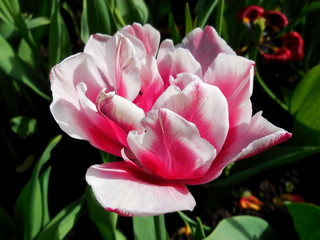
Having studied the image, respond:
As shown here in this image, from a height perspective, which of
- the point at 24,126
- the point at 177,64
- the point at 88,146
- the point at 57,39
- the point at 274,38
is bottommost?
the point at 88,146

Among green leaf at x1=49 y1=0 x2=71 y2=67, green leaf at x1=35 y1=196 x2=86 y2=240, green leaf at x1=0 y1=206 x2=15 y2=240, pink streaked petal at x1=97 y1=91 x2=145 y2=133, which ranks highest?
pink streaked petal at x1=97 y1=91 x2=145 y2=133

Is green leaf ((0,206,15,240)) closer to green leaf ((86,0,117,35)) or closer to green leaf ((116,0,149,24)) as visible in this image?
green leaf ((86,0,117,35))

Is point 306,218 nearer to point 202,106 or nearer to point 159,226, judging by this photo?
point 159,226

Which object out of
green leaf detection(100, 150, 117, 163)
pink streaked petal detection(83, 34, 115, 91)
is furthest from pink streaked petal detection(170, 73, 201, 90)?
green leaf detection(100, 150, 117, 163)

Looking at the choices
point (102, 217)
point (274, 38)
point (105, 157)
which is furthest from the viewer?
point (274, 38)

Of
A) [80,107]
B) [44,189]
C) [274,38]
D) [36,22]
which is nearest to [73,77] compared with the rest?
[80,107]
